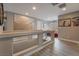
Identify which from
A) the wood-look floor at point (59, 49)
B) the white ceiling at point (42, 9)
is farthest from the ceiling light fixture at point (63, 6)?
the wood-look floor at point (59, 49)

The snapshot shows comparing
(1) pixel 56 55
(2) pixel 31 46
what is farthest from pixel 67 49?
(2) pixel 31 46

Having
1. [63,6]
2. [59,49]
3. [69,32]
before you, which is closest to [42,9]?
[63,6]

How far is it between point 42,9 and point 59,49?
34.0 inches

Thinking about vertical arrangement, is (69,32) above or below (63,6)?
below

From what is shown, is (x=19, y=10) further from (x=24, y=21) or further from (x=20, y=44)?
(x=20, y=44)

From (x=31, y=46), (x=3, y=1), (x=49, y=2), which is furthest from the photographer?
(x=31, y=46)

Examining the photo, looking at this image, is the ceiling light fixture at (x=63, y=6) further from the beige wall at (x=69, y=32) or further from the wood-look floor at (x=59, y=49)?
the wood-look floor at (x=59, y=49)

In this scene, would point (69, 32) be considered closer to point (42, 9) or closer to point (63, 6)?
point (63, 6)

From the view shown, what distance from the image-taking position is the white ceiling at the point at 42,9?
6.18 ft

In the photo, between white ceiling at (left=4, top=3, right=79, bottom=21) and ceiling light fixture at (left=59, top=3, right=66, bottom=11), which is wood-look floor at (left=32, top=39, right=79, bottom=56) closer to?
white ceiling at (left=4, top=3, right=79, bottom=21)

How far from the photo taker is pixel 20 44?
6.32 ft

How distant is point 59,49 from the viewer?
215 centimetres

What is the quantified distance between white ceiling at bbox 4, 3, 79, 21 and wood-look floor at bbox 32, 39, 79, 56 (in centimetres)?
53

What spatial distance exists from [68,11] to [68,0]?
0.21 m
